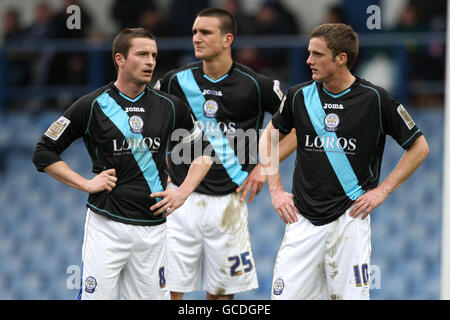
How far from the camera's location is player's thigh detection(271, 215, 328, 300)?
18.3 ft

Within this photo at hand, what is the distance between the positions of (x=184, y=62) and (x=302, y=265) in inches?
232

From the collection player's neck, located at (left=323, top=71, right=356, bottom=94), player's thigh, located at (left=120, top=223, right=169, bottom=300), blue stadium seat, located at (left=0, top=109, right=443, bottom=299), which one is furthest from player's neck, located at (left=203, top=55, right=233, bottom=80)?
blue stadium seat, located at (left=0, top=109, right=443, bottom=299)

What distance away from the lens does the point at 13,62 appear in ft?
39.0

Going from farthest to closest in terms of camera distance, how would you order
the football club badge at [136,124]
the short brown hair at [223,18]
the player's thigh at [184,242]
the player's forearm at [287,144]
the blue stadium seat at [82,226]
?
the blue stadium seat at [82,226], the player's thigh at [184,242], the short brown hair at [223,18], the player's forearm at [287,144], the football club badge at [136,124]

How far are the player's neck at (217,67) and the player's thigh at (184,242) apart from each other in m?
0.87

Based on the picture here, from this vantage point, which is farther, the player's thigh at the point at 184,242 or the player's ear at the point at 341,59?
the player's thigh at the point at 184,242

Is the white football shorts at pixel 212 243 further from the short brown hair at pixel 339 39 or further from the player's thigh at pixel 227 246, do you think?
the short brown hair at pixel 339 39

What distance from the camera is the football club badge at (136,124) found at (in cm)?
555

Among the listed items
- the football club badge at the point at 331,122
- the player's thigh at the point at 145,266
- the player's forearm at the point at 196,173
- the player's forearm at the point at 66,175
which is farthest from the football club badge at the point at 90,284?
the football club badge at the point at 331,122

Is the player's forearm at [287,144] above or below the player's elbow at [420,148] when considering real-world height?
above
